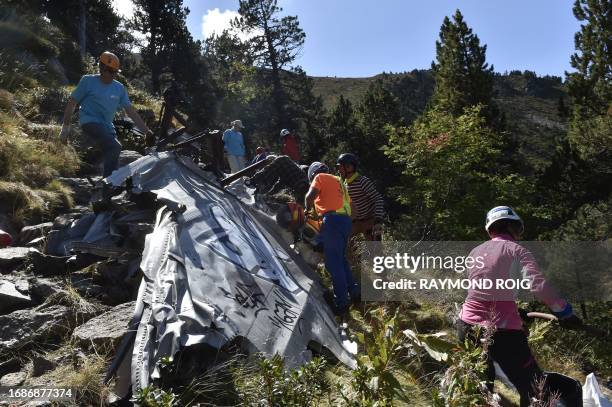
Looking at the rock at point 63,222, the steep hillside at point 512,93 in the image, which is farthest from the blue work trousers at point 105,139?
the steep hillside at point 512,93

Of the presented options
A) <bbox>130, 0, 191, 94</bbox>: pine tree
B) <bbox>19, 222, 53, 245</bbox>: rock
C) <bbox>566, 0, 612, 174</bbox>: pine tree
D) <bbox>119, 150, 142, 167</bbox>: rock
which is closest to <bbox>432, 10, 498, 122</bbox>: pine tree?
<bbox>566, 0, 612, 174</bbox>: pine tree

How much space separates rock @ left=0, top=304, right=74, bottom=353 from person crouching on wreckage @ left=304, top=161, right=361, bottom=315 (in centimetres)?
242

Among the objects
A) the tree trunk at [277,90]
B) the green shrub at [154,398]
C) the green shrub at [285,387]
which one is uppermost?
the tree trunk at [277,90]

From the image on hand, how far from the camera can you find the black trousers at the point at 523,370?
304 cm

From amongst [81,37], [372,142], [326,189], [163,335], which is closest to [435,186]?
[372,142]

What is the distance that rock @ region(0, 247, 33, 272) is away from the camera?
4297mm

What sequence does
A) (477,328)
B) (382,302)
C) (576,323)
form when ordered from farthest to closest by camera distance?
1. (382,302)
2. (576,323)
3. (477,328)

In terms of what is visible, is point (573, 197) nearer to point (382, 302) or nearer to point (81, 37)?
point (382, 302)

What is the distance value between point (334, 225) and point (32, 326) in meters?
2.83

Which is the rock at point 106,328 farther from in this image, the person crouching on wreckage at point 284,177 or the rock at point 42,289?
the person crouching on wreckage at point 284,177

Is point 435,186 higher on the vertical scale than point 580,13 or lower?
lower

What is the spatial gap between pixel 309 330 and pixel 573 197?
58.8 feet

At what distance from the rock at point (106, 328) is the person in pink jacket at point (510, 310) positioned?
2366 millimetres

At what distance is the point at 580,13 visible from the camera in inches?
715
